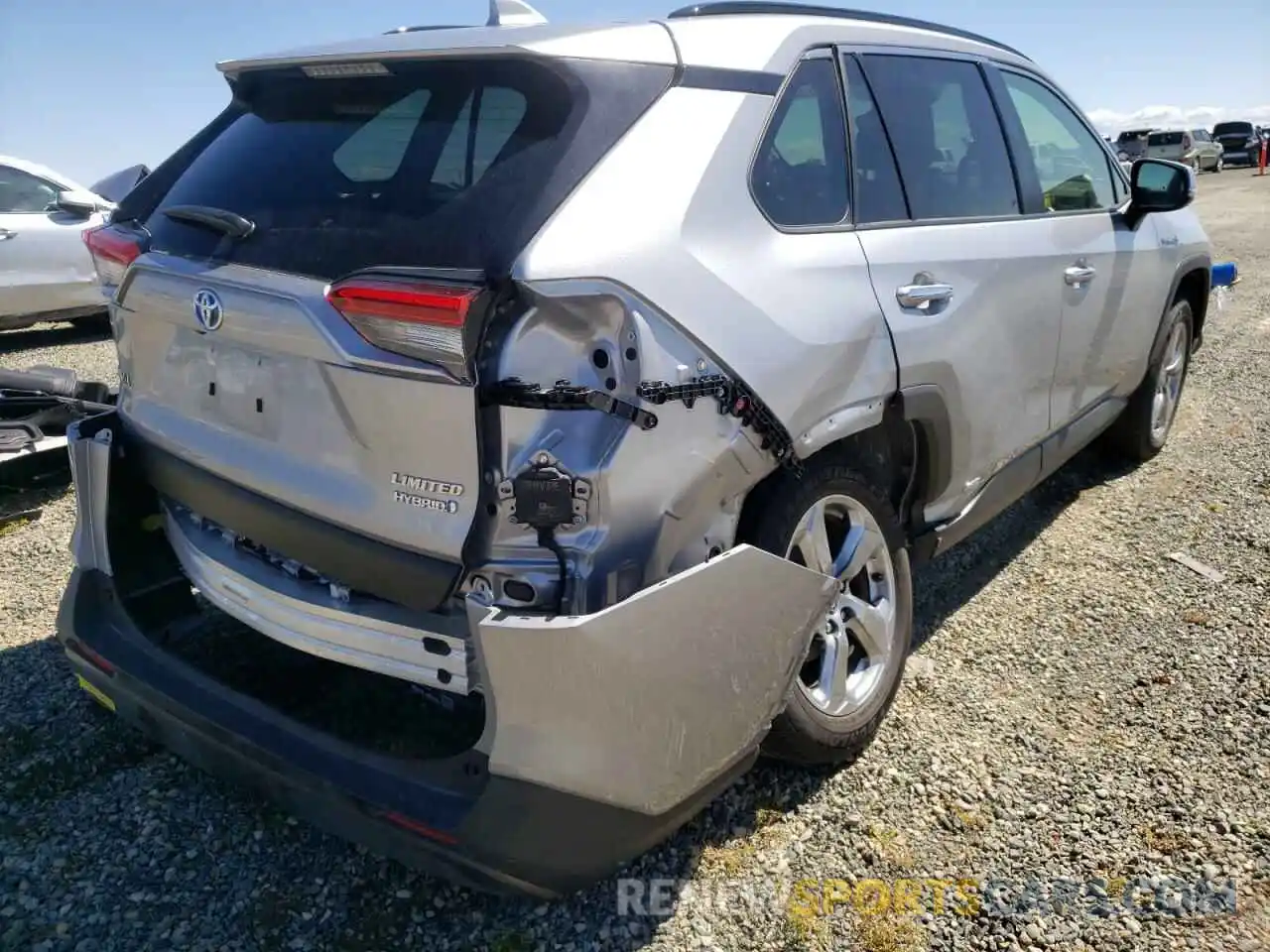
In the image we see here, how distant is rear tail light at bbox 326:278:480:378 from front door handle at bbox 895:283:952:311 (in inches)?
53.1

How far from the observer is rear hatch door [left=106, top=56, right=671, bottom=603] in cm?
195

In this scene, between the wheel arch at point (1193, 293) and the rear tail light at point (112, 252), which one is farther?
the wheel arch at point (1193, 293)

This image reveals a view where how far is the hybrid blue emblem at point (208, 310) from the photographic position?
2.24 metres

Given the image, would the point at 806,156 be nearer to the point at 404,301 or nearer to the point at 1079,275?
the point at 404,301

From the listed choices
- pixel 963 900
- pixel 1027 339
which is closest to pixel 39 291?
pixel 1027 339

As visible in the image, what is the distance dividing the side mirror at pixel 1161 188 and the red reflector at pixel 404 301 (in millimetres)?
3542

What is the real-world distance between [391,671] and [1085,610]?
2730 millimetres

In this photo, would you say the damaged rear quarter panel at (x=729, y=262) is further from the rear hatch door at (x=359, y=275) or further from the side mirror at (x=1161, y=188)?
the side mirror at (x=1161, y=188)

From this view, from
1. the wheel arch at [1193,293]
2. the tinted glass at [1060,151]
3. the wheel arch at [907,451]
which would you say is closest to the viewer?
the wheel arch at [907,451]

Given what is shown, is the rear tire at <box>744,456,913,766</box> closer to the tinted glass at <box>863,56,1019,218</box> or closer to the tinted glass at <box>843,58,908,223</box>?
the tinted glass at <box>843,58,908,223</box>

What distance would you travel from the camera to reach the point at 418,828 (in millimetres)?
1974

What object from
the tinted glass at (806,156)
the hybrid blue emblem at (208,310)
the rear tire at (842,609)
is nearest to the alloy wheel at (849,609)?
the rear tire at (842,609)

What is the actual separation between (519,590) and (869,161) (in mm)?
1685

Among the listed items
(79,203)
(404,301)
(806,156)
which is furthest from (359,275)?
(79,203)
